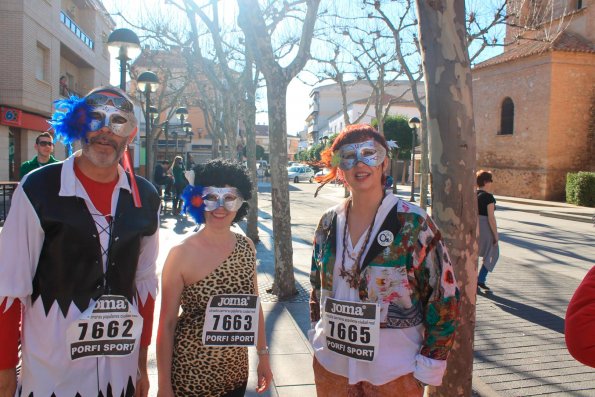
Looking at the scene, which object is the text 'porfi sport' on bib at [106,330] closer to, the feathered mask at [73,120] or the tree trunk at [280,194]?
the feathered mask at [73,120]

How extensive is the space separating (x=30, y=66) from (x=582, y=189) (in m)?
24.4

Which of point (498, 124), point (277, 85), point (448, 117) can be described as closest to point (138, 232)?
point (448, 117)

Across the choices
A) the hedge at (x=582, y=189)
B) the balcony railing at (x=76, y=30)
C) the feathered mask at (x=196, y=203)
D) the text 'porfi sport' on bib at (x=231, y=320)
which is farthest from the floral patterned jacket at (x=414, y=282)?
the balcony railing at (x=76, y=30)

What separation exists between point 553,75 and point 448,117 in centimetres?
2600

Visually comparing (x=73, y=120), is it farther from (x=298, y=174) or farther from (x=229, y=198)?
(x=298, y=174)

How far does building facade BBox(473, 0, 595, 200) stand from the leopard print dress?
26122 millimetres

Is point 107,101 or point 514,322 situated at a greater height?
point 107,101

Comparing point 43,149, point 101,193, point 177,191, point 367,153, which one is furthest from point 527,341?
point 177,191

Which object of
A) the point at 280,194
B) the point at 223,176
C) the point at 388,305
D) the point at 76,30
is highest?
the point at 76,30

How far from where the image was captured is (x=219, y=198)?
2482 millimetres

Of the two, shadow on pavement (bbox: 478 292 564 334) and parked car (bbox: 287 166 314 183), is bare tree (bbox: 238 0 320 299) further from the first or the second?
parked car (bbox: 287 166 314 183)

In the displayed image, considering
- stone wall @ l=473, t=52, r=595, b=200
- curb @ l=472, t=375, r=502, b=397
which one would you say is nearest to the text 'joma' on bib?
curb @ l=472, t=375, r=502, b=397

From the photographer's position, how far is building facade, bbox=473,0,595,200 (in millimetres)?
25109

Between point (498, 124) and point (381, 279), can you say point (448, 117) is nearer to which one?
point (381, 279)
